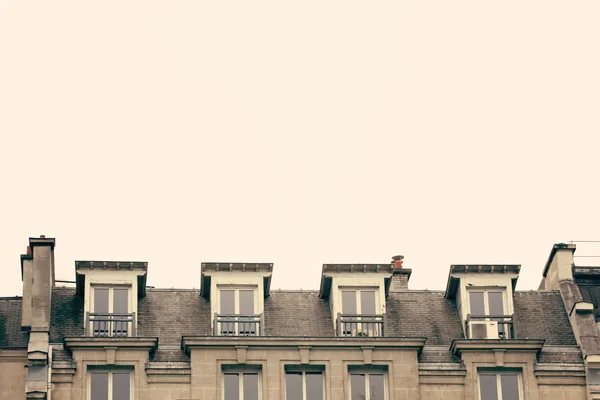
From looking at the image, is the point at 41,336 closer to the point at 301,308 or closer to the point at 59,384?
the point at 59,384

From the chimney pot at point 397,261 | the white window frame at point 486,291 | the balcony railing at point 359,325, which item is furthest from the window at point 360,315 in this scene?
the chimney pot at point 397,261

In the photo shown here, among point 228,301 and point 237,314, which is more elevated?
point 228,301

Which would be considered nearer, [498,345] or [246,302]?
[498,345]

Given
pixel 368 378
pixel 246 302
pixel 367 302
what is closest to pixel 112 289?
pixel 246 302

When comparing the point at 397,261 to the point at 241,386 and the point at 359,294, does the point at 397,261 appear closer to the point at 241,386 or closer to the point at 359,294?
the point at 359,294

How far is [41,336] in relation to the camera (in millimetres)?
65000

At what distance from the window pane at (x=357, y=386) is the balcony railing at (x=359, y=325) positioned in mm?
2047

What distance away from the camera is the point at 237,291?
68375mm

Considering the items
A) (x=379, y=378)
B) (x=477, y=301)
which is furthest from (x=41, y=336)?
(x=477, y=301)

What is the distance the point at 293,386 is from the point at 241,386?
200cm

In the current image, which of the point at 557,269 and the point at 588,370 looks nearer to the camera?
the point at 588,370

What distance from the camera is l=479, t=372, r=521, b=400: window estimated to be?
6594 centimetres

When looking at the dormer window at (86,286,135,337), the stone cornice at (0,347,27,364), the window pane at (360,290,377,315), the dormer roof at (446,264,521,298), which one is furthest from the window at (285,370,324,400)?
the stone cornice at (0,347,27,364)

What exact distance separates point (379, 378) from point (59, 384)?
12.2m
